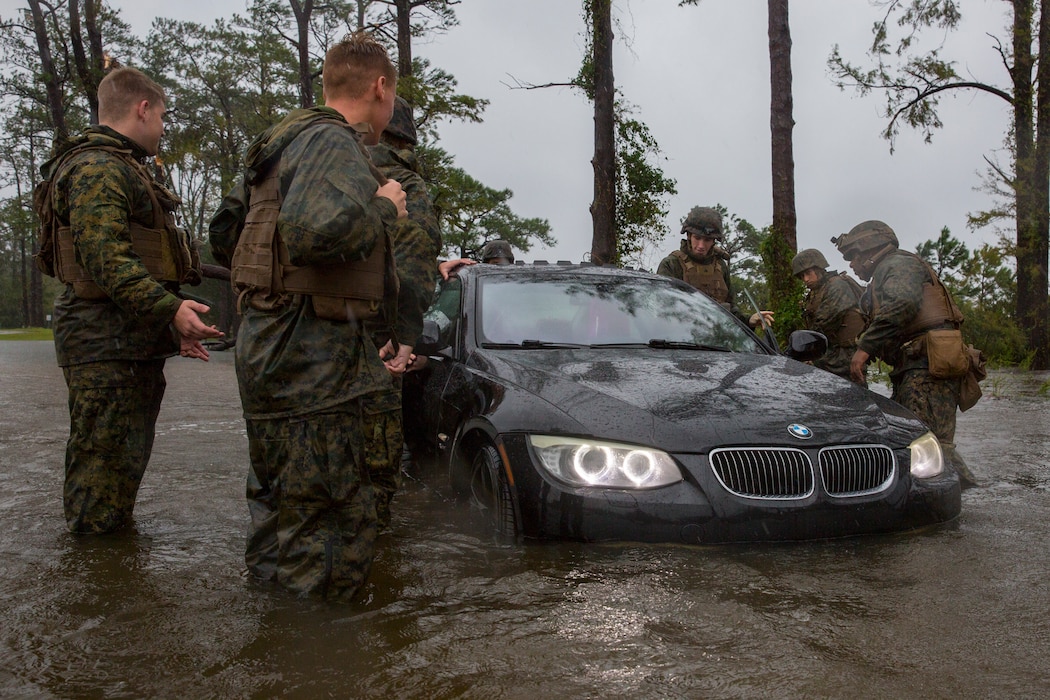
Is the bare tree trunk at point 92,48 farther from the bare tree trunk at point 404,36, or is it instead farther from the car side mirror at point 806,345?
the car side mirror at point 806,345

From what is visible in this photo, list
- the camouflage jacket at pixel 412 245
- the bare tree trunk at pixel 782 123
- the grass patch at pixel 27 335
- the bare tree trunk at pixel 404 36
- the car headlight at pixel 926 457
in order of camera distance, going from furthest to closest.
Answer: the grass patch at pixel 27 335
the bare tree trunk at pixel 404 36
the bare tree trunk at pixel 782 123
the car headlight at pixel 926 457
the camouflage jacket at pixel 412 245

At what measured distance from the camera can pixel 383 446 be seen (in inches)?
178

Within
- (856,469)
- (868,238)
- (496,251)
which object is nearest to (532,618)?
(856,469)

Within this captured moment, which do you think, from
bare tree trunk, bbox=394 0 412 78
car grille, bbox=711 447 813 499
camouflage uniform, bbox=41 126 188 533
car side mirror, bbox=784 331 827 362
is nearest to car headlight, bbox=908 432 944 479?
car grille, bbox=711 447 813 499

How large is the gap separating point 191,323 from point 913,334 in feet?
14.9

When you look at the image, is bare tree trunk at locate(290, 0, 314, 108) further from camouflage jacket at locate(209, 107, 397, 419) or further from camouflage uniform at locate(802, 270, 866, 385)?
camouflage jacket at locate(209, 107, 397, 419)

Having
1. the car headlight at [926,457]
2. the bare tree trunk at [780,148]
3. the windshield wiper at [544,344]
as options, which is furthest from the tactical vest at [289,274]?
the bare tree trunk at [780,148]

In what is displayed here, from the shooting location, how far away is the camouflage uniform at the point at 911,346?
242 inches

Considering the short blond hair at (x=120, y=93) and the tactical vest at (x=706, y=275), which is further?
the tactical vest at (x=706, y=275)

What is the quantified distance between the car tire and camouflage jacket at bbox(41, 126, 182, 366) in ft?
4.79

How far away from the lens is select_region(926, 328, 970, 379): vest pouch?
604 centimetres

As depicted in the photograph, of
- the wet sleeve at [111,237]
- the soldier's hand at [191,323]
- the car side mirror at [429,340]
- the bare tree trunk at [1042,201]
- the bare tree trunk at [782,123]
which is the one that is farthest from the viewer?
the bare tree trunk at [1042,201]

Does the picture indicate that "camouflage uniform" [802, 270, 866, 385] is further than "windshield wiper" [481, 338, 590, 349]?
Yes

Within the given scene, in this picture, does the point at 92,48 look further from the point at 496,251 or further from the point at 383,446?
the point at 383,446
